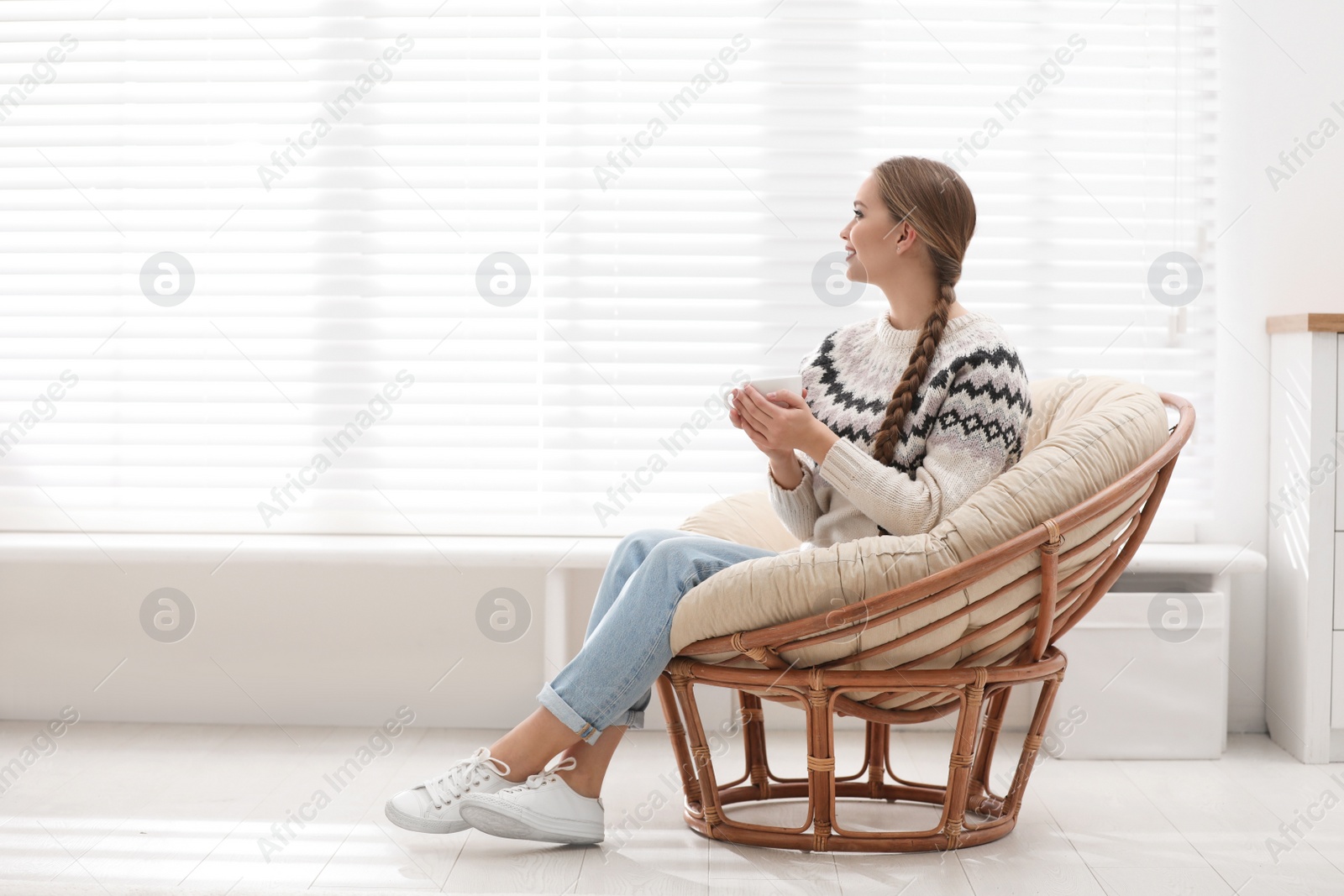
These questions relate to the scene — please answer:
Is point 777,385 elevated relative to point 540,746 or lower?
elevated

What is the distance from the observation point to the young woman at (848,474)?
1.80m

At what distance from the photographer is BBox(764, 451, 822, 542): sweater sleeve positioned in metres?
1.97

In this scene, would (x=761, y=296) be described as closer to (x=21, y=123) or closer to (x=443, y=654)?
(x=443, y=654)

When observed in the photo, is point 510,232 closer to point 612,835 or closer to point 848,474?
point 848,474

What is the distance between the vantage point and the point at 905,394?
1854mm

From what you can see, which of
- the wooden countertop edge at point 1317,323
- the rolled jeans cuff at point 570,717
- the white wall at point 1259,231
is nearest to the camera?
the rolled jeans cuff at point 570,717

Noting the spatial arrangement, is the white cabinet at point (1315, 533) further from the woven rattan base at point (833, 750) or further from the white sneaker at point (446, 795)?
the white sneaker at point (446, 795)

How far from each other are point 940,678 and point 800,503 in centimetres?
38

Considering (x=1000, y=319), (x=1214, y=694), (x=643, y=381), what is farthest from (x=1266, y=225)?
(x=643, y=381)

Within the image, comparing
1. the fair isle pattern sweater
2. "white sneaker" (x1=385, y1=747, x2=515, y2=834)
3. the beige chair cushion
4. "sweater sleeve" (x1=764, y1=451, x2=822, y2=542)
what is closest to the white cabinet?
the beige chair cushion

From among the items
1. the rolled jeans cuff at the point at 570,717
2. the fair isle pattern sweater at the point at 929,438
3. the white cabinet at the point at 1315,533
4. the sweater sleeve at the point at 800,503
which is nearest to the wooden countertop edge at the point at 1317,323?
the white cabinet at the point at 1315,533

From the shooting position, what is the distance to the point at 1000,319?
2732 millimetres

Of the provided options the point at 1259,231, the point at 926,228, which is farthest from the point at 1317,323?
the point at 926,228

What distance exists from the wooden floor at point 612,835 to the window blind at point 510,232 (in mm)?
609
